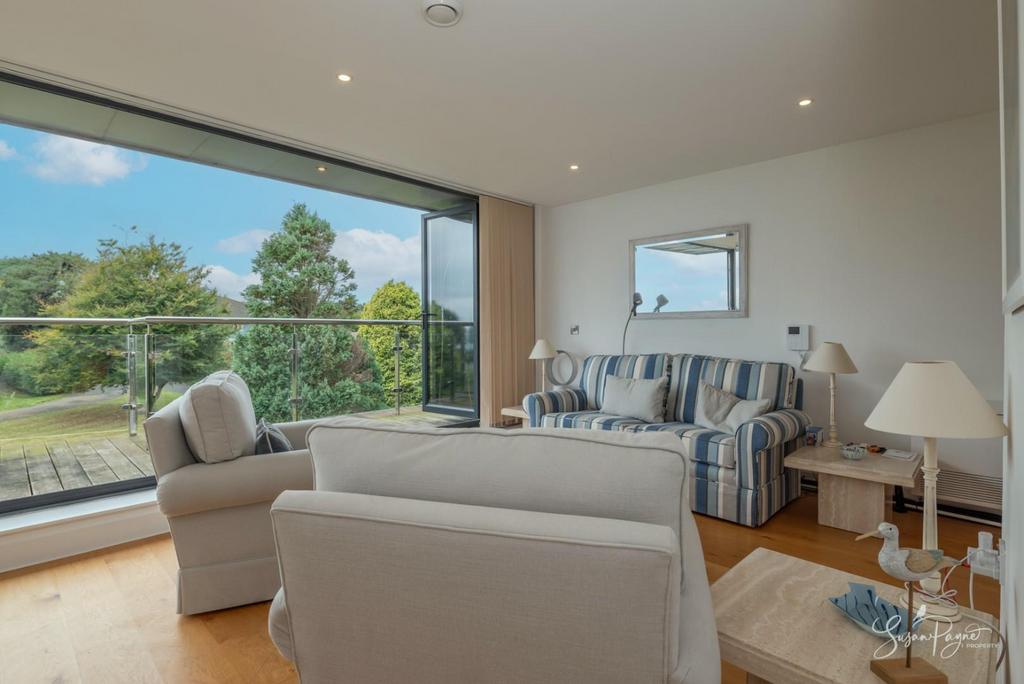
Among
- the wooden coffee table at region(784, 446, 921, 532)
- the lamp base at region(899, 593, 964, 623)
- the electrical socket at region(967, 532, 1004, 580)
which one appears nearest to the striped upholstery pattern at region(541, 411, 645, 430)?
the wooden coffee table at region(784, 446, 921, 532)

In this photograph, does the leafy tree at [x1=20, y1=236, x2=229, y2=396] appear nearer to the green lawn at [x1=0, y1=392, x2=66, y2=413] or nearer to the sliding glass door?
the green lawn at [x1=0, y1=392, x2=66, y2=413]

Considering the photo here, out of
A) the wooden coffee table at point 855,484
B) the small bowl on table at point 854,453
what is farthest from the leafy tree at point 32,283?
the small bowl on table at point 854,453

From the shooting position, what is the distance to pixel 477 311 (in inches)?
201

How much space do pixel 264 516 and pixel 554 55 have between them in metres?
2.47

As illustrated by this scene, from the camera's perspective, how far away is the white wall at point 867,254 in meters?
3.19

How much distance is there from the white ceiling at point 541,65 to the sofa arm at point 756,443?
1.87 meters

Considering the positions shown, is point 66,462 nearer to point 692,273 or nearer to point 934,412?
point 934,412

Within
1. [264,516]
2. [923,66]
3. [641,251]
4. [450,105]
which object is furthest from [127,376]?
[923,66]

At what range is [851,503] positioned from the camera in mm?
2975

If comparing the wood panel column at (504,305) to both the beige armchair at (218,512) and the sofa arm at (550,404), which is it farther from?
the beige armchair at (218,512)

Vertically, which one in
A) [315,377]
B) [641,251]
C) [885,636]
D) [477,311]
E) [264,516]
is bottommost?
[264,516]

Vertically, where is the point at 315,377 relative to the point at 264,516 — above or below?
above

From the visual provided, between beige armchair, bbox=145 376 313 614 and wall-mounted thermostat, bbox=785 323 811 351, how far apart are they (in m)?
3.42

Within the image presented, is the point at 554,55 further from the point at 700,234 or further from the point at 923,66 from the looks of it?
the point at 700,234
